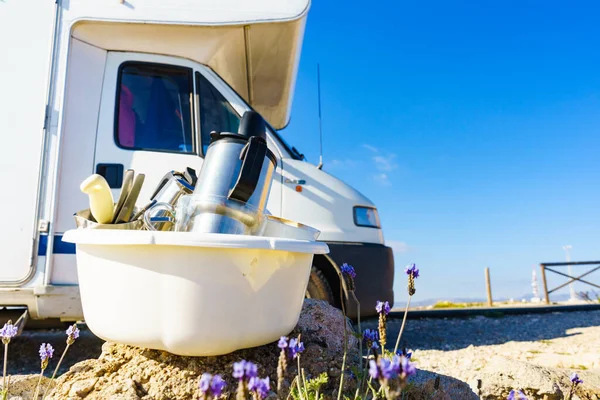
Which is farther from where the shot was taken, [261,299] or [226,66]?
[226,66]

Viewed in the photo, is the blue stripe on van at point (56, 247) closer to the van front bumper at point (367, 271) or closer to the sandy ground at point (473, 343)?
the sandy ground at point (473, 343)

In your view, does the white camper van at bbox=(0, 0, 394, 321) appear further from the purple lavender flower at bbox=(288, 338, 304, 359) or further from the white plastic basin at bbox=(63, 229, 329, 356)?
the purple lavender flower at bbox=(288, 338, 304, 359)

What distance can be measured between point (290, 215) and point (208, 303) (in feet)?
6.30

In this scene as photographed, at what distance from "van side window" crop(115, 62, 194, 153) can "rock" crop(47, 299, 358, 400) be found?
5.95 ft

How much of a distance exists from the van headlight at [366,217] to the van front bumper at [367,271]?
172 millimetres

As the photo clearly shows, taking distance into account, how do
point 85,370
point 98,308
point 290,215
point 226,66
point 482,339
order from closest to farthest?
point 98,308 → point 85,370 → point 290,215 → point 226,66 → point 482,339

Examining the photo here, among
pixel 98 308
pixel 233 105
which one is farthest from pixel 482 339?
pixel 98 308

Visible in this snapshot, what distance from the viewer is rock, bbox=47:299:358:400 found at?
1408 millimetres

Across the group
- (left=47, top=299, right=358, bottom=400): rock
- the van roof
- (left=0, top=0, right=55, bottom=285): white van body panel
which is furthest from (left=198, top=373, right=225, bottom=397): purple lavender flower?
the van roof

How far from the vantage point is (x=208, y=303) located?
4.00ft

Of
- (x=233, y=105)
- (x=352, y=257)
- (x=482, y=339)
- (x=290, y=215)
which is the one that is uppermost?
(x=233, y=105)

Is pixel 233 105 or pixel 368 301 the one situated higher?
pixel 233 105

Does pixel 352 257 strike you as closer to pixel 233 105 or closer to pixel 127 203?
pixel 233 105

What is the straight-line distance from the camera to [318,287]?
310 cm
